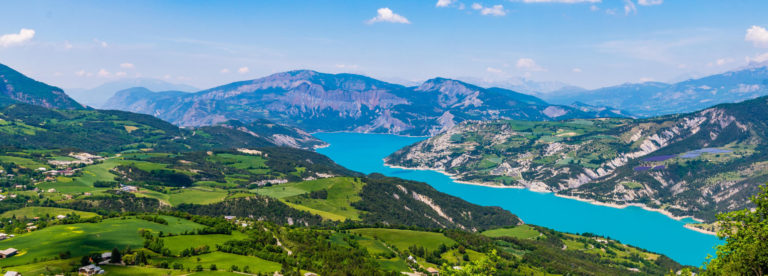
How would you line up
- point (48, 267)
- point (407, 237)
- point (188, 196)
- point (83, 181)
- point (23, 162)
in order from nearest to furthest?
point (48, 267) → point (407, 237) → point (83, 181) → point (188, 196) → point (23, 162)

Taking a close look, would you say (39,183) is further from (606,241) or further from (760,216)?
(606,241)

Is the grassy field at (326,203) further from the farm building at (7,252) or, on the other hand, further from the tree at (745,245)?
the tree at (745,245)

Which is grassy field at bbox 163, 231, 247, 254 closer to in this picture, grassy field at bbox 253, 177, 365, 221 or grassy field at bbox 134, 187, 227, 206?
grassy field at bbox 253, 177, 365, 221

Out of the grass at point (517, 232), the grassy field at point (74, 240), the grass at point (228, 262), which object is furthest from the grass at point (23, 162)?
the grass at point (517, 232)

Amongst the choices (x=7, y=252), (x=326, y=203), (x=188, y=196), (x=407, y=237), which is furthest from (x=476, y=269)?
(x=188, y=196)

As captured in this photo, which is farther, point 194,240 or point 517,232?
point 517,232

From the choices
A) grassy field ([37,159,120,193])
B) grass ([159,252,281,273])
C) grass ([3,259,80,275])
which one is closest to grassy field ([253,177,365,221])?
grassy field ([37,159,120,193])

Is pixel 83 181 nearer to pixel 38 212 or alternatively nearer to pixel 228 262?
pixel 38 212
